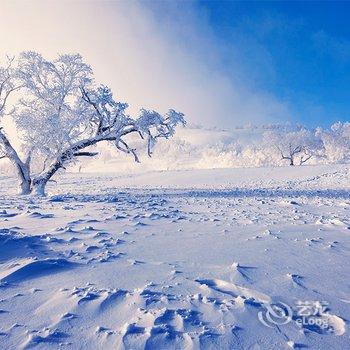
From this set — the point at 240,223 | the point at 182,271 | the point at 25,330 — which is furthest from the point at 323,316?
the point at 240,223

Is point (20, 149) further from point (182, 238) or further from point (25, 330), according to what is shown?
point (25, 330)

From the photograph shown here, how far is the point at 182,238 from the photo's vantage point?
21.5 feet

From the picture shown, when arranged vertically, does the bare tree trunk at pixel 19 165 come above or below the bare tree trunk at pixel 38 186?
above

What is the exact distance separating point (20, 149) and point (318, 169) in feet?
77.9

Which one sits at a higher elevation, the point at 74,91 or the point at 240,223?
the point at 74,91

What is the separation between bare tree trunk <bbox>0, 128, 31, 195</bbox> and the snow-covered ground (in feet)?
28.0

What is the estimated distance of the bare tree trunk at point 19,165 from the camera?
15.8 meters

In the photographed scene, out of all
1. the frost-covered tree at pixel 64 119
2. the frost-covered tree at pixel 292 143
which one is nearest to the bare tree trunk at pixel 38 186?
the frost-covered tree at pixel 64 119

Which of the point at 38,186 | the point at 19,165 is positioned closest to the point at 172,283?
the point at 38,186

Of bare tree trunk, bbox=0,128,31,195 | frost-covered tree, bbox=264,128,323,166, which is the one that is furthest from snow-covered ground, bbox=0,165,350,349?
frost-covered tree, bbox=264,128,323,166

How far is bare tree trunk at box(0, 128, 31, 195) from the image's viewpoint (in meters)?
15.8

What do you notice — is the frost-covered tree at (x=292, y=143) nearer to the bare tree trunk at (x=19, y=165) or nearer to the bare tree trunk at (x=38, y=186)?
the bare tree trunk at (x=38, y=186)

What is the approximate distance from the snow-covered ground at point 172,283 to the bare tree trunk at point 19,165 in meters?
8.53

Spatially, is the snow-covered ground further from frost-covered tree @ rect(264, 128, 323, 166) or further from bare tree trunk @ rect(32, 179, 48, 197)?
frost-covered tree @ rect(264, 128, 323, 166)
